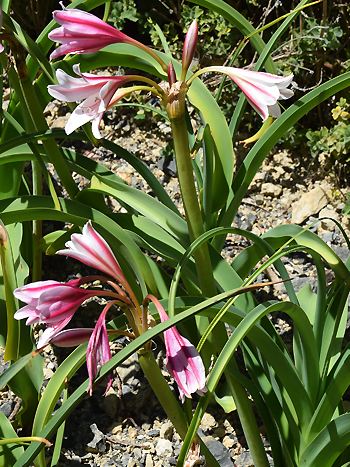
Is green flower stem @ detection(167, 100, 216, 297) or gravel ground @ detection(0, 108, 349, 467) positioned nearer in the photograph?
green flower stem @ detection(167, 100, 216, 297)

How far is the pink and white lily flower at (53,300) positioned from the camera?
1.13m

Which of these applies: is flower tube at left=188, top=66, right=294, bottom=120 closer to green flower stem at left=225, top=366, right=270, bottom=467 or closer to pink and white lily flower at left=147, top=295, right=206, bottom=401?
pink and white lily flower at left=147, top=295, right=206, bottom=401

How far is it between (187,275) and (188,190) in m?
0.36

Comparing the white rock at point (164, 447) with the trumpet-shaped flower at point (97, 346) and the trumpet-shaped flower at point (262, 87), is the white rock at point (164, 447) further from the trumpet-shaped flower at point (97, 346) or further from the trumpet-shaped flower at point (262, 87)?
the trumpet-shaped flower at point (262, 87)

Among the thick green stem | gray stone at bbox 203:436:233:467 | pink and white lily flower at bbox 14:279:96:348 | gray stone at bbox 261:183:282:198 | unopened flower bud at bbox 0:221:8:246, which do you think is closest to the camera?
pink and white lily flower at bbox 14:279:96:348

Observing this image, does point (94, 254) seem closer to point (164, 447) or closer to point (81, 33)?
point (81, 33)

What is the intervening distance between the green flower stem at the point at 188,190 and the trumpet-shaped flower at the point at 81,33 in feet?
0.51

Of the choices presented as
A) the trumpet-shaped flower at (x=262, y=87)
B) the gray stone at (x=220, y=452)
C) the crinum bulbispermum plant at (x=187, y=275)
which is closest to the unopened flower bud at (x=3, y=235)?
the crinum bulbispermum plant at (x=187, y=275)

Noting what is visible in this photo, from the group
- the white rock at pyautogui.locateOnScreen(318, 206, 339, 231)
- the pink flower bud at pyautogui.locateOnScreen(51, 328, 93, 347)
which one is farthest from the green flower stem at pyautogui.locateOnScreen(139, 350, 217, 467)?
the white rock at pyautogui.locateOnScreen(318, 206, 339, 231)

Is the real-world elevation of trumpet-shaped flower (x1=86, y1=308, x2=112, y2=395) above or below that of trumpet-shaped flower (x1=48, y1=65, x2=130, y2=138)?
below

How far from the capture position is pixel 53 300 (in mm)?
1136

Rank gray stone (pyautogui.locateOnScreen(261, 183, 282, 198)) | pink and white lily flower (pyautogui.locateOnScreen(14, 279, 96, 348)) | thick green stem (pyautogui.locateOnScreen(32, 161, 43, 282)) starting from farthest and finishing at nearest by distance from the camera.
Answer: gray stone (pyautogui.locateOnScreen(261, 183, 282, 198)) < thick green stem (pyautogui.locateOnScreen(32, 161, 43, 282)) < pink and white lily flower (pyautogui.locateOnScreen(14, 279, 96, 348))

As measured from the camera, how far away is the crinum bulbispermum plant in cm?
117

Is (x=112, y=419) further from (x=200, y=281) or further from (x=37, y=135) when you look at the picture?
(x=37, y=135)
